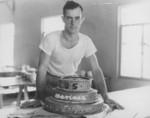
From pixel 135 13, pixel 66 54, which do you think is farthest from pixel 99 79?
pixel 135 13

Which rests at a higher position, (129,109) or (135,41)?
(135,41)

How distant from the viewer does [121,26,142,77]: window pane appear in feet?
18.3

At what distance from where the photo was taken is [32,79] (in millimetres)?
4574

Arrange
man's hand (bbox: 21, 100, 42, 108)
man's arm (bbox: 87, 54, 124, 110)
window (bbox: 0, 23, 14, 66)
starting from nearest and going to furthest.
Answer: man's hand (bbox: 21, 100, 42, 108)
man's arm (bbox: 87, 54, 124, 110)
window (bbox: 0, 23, 14, 66)

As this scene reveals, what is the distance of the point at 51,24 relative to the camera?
7.84m

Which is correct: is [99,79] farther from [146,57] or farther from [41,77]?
[146,57]

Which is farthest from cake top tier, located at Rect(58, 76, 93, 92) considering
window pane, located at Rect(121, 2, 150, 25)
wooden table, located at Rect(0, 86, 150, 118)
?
window pane, located at Rect(121, 2, 150, 25)

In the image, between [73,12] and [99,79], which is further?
[99,79]

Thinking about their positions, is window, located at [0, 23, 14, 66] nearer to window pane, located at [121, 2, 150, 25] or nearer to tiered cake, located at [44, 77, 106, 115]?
window pane, located at [121, 2, 150, 25]

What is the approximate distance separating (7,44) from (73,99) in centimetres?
863

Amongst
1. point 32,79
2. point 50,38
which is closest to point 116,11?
point 32,79

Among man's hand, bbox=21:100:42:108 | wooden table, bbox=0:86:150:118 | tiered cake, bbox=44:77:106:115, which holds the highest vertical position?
tiered cake, bbox=44:77:106:115

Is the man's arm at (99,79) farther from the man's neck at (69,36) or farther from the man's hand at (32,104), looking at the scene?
the man's hand at (32,104)

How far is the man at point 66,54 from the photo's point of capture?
178 centimetres
